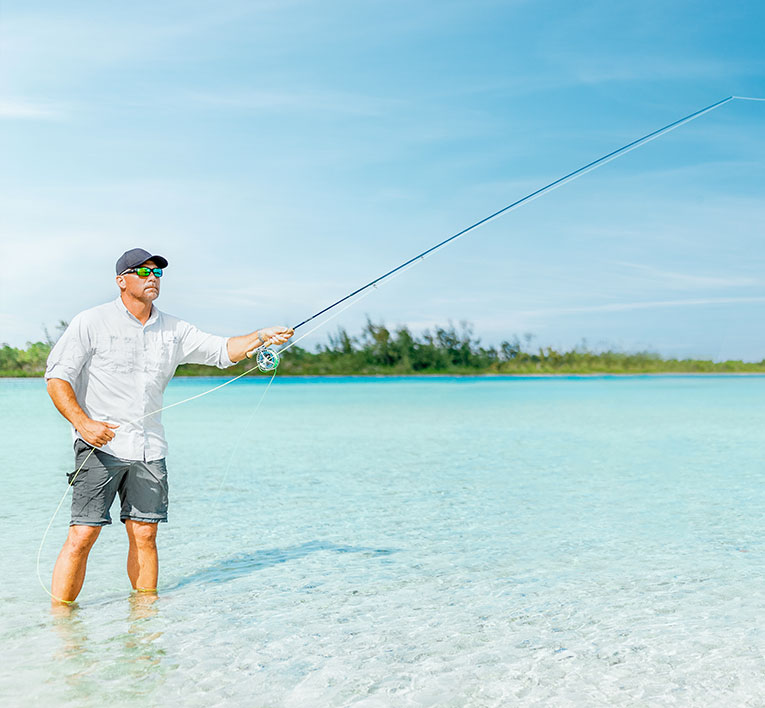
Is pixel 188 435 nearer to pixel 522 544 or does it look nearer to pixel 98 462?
pixel 522 544

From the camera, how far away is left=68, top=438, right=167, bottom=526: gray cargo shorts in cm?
351

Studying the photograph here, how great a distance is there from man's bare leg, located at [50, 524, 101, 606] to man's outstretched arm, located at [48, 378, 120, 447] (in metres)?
0.42

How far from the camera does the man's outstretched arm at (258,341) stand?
3.67 m

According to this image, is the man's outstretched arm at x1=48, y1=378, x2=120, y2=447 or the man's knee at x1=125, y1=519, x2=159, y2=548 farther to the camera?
the man's knee at x1=125, y1=519, x2=159, y2=548

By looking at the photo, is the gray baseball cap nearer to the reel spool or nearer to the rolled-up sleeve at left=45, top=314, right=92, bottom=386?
the rolled-up sleeve at left=45, top=314, right=92, bottom=386

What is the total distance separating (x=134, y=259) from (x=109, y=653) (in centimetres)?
164

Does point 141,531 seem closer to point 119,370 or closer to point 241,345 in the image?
point 119,370

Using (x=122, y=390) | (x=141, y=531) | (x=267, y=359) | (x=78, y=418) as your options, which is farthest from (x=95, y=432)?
(x=267, y=359)

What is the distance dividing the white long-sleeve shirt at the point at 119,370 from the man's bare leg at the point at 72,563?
37 centimetres

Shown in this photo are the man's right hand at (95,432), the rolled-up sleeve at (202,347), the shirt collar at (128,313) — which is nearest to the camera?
the man's right hand at (95,432)

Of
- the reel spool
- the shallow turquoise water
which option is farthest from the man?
the shallow turquoise water

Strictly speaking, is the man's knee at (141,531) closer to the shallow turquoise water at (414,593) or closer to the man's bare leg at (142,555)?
the man's bare leg at (142,555)

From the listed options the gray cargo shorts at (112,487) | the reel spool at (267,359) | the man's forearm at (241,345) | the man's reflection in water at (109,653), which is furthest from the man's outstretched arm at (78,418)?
the man's reflection in water at (109,653)

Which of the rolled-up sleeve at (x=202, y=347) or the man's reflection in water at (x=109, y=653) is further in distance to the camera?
the rolled-up sleeve at (x=202, y=347)
